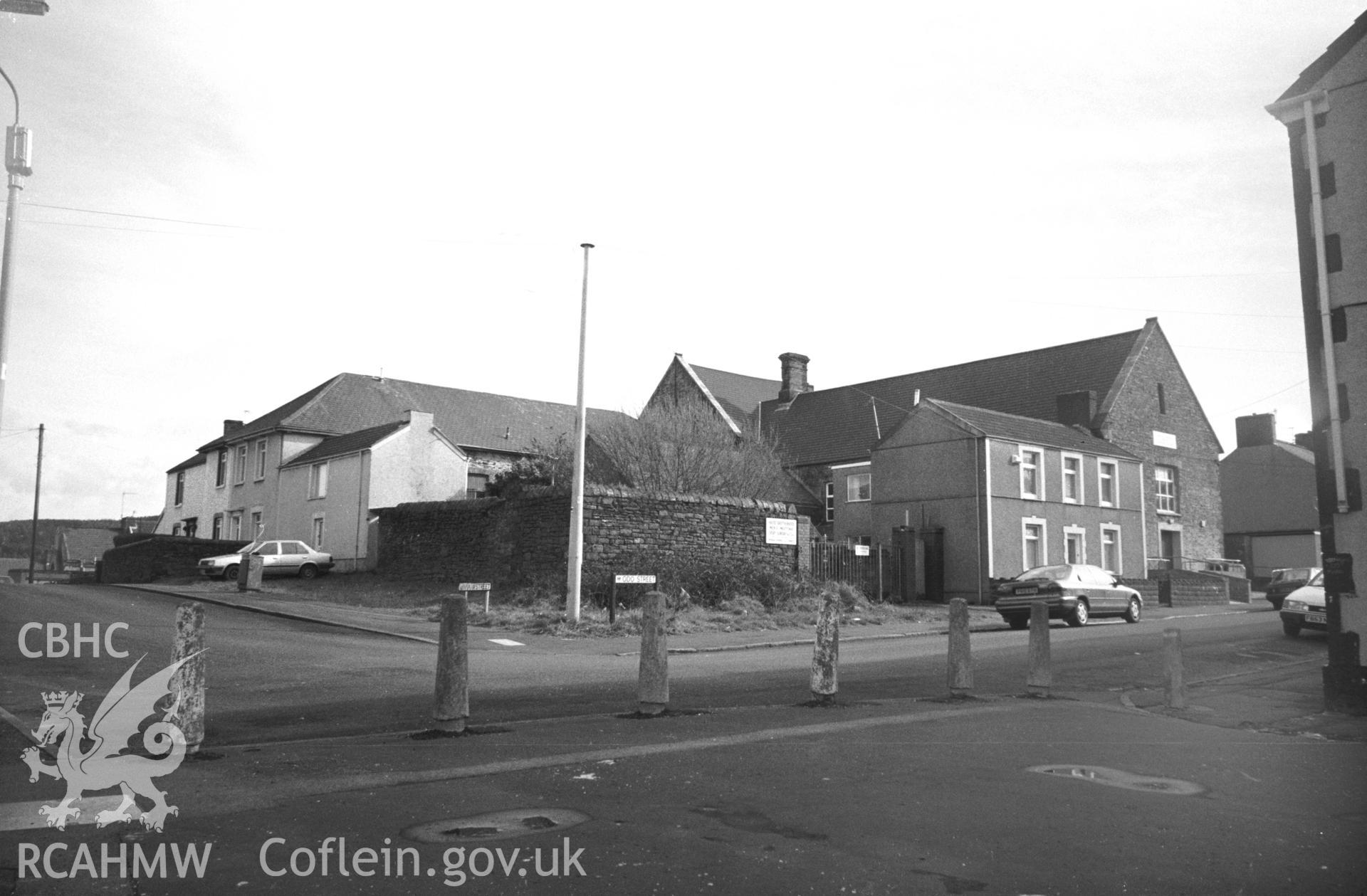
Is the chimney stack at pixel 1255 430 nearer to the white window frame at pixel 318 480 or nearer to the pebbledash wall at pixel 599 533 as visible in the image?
the pebbledash wall at pixel 599 533

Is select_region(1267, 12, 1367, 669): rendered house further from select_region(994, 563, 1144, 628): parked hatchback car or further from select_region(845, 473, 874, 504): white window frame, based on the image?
select_region(845, 473, 874, 504): white window frame

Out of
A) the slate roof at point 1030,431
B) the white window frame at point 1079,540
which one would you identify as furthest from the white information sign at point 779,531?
the white window frame at point 1079,540

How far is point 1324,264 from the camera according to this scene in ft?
35.1

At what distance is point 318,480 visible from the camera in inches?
1719

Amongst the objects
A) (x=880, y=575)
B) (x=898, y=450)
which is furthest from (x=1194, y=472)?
(x=880, y=575)

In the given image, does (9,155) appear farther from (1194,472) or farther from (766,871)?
(1194,472)

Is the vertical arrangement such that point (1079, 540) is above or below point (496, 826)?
above

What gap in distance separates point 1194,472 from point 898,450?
1875 centimetres

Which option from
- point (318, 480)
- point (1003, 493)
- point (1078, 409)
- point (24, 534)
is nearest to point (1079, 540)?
point (1003, 493)

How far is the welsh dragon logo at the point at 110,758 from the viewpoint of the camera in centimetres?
543

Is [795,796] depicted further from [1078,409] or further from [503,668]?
[1078,409]

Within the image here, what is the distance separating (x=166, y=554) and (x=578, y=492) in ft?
84.7

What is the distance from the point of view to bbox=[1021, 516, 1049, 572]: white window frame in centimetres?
3447

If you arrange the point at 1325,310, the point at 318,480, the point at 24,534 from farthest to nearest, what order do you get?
the point at 24,534 < the point at 318,480 < the point at 1325,310
